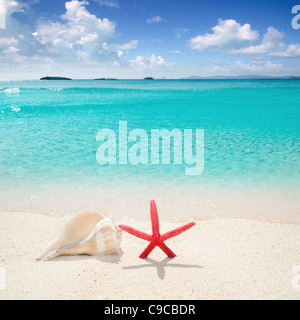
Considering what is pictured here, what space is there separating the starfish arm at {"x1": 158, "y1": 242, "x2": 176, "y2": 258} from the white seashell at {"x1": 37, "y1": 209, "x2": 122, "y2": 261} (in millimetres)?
554

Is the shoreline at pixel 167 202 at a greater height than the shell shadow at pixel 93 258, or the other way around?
the shoreline at pixel 167 202

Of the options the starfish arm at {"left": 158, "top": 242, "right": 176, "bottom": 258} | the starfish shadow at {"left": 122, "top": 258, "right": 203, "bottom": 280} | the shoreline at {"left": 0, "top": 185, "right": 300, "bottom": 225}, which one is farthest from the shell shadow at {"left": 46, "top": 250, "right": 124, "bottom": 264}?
the shoreline at {"left": 0, "top": 185, "right": 300, "bottom": 225}

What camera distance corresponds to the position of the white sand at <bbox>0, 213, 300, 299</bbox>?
2418 mm

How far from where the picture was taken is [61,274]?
8.59ft

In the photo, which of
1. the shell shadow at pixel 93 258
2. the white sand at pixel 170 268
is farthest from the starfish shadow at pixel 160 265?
the shell shadow at pixel 93 258

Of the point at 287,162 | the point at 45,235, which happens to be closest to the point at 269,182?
the point at 287,162

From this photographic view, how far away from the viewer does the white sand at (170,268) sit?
7.93 feet

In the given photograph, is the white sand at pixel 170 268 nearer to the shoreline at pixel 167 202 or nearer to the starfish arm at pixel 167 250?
the starfish arm at pixel 167 250

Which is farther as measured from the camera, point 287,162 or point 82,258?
point 287,162

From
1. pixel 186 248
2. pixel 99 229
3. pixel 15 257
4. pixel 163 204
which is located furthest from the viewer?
pixel 163 204

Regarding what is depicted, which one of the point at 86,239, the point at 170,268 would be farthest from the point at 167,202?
the point at 86,239

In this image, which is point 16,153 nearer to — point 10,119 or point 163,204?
point 163,204

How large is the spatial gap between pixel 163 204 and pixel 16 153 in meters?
5.92

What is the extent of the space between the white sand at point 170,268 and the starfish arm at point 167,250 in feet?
0.21
